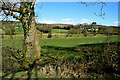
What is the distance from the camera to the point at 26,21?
5.51 m

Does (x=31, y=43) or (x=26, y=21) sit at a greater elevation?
(x=26, y=21)

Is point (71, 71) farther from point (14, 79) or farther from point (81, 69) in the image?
point (14, 79)

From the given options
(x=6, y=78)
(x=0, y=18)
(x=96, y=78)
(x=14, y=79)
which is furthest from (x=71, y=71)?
(x=0, y=18)

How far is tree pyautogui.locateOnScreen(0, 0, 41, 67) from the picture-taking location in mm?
5488

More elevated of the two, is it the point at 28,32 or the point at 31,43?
the point at 28,32

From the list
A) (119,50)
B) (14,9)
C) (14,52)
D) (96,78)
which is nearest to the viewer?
(96,78)

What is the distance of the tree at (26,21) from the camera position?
18.0ft

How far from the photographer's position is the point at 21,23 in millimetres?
5953

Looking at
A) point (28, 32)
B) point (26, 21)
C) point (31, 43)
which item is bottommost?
point (31, 43)

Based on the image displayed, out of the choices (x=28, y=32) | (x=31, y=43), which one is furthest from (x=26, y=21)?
(x=31, y=43)

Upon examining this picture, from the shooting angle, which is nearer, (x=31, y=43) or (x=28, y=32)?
(x=28, y=32)

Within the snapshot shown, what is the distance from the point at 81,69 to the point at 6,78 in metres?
2.95

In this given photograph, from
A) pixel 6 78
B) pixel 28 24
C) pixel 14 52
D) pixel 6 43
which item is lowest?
pixel 6 78

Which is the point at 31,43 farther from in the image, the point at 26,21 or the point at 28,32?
the point at 26,21
